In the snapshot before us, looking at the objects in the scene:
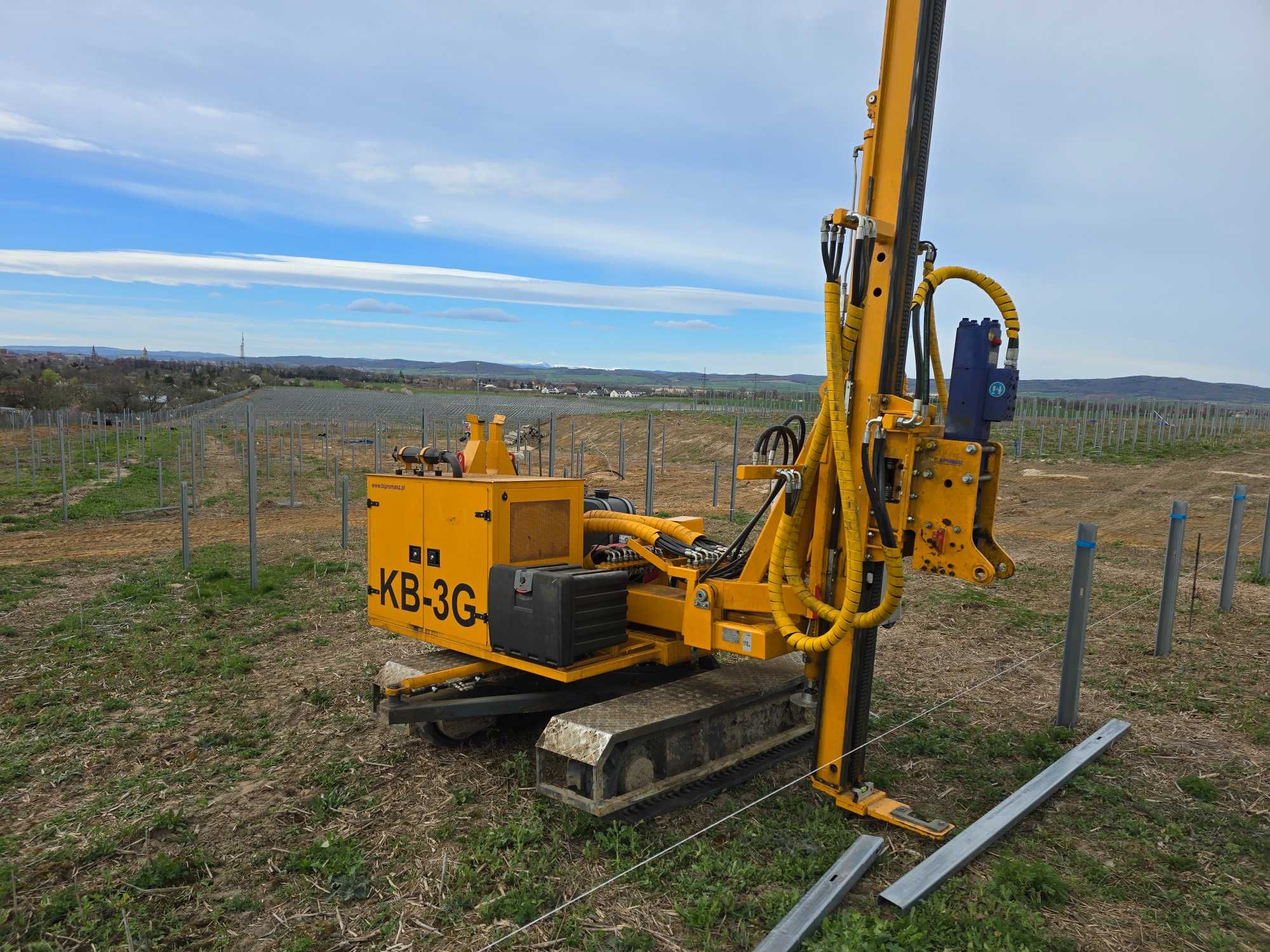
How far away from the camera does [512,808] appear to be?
5.13 m

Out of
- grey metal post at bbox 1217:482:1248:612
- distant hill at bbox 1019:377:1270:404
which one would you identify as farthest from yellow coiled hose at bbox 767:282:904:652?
distant hill at bbox 1019:377:1270:404

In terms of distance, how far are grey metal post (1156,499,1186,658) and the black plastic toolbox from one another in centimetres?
560

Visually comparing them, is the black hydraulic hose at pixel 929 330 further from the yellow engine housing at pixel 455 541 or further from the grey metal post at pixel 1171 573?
the grey metal post at pixel 1171 573

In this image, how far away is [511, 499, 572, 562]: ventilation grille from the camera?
5492 mm

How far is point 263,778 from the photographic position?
18.1ft

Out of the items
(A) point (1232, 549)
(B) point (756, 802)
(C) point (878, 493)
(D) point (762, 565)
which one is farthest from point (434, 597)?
(A) point (1232, 549)

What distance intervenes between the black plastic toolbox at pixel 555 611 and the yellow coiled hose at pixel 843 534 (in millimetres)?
1058

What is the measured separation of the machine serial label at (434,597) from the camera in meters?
5.60

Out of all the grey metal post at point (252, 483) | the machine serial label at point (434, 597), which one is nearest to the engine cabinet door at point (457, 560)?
the machine serial label at point (434, 597)

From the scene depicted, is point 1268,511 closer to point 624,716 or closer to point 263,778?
point 624,716

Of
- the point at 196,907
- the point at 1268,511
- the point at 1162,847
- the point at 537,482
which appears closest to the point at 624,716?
the point at 537,482

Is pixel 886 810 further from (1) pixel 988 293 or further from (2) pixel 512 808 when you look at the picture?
(1) pixel 988 293

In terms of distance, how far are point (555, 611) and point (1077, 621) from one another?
13.0ft

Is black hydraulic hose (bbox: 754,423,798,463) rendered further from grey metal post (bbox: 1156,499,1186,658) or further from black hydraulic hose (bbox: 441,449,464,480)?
grey metal post (bbox: 1156,499,1186,658)
